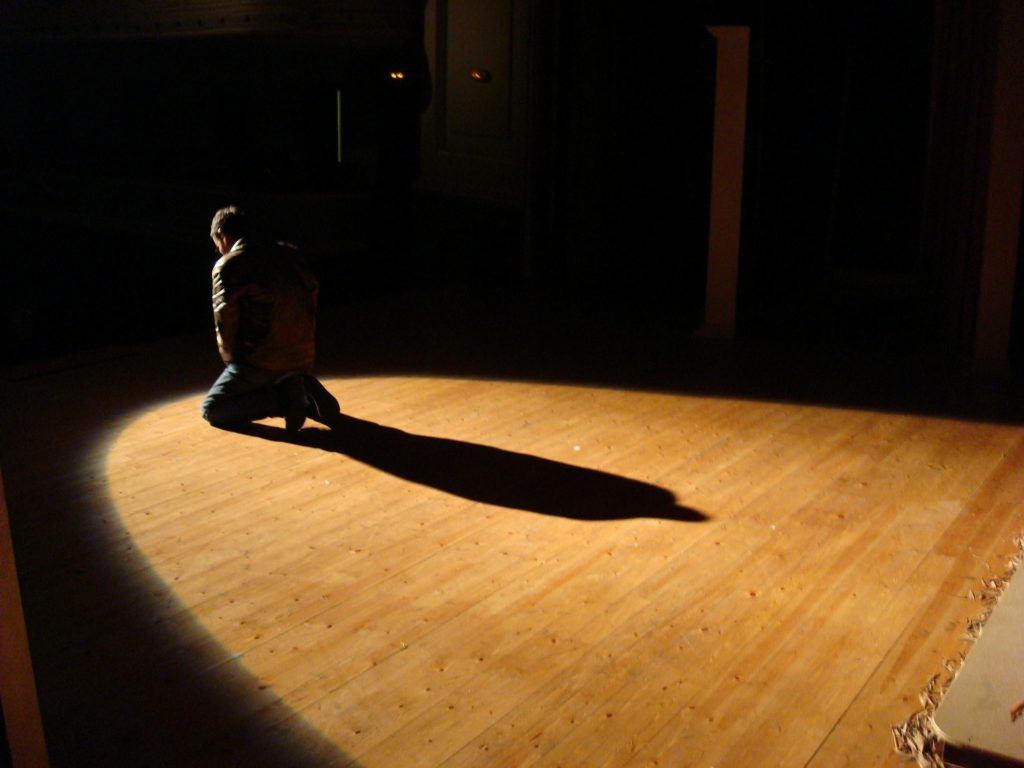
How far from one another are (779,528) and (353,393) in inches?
97.3

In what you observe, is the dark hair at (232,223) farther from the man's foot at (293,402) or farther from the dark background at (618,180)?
the dark background at (618,180)

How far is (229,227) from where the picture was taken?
4.85 metres

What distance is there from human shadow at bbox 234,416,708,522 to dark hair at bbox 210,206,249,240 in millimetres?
867

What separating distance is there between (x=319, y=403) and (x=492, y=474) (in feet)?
3.15

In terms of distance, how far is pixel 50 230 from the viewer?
12.5 metres

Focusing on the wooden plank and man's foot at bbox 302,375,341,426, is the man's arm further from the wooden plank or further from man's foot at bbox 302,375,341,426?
the wooden plank

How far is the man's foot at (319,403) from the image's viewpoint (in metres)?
4.91

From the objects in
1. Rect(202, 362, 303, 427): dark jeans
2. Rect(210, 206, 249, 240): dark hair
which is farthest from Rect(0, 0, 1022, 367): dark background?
Rect(210, 206, 249, 240): dark hair

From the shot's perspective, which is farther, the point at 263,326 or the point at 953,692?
the point at 263,326

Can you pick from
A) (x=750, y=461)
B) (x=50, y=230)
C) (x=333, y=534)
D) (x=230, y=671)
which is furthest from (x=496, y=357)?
(x=50, y=230)

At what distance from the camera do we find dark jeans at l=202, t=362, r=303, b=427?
4918 mm

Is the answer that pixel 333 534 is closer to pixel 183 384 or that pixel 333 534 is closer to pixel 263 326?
pixel 263 326

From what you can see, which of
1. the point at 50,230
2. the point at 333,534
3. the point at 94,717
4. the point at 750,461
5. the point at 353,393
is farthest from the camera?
the point at 50,230

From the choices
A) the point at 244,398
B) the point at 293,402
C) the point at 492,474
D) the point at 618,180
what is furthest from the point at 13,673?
the point at 618,180
